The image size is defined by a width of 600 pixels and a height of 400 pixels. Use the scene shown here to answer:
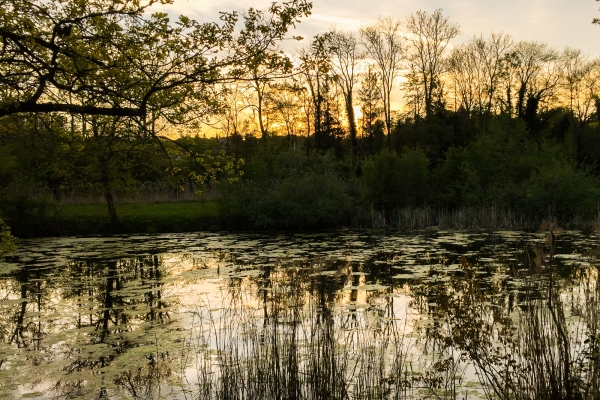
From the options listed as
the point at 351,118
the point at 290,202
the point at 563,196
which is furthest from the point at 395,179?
the point at 351,118

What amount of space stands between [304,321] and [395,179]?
59.6ft

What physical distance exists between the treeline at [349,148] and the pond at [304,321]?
Answer: 7.20 feet

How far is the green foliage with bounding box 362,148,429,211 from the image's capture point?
25.5 m

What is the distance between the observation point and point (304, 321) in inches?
316

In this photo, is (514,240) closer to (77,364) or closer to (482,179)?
(482,179)

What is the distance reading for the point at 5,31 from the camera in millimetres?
5242

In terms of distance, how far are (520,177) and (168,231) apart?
15.1m

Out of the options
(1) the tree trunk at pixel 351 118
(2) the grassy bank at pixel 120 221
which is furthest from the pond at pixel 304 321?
(1) the tree trunk at pixel 351 118

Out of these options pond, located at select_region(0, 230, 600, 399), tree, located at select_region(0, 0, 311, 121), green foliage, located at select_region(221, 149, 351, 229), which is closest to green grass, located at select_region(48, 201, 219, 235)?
green foliage, located at select_region(221, 149, 351, 229)

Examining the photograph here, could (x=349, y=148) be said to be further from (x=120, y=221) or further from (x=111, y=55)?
(x=111, y=55)

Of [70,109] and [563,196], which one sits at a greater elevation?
[70,109]

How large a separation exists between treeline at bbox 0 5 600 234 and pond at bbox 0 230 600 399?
7.20 feet

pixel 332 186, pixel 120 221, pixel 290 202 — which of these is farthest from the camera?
pixel 120 221

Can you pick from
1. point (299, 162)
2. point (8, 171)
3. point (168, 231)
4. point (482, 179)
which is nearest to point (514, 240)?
point (482, 179)
